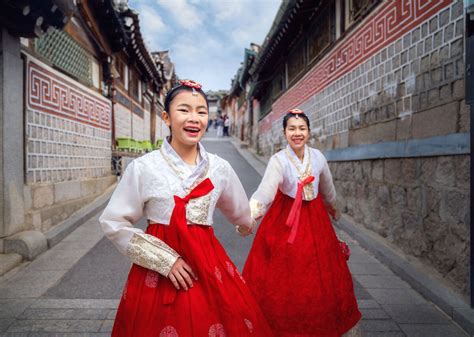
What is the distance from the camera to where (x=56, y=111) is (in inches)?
260

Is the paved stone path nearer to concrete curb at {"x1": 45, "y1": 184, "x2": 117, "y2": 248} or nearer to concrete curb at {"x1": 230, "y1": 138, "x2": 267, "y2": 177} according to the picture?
concrete curb at {"x1": 45, "y1": 184, "x2": 117, "y2": 248}

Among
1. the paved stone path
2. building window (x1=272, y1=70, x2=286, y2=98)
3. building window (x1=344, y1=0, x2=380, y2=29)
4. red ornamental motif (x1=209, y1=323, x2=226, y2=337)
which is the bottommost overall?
the paved stone path

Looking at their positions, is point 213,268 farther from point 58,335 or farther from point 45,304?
point 45,304

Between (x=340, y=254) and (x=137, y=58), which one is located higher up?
(x=137, y=58)

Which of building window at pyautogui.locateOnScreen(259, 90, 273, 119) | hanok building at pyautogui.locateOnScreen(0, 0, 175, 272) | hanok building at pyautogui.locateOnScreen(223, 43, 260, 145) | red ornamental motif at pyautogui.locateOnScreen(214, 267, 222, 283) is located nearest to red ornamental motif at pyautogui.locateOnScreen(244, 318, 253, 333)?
red ornamental motif at pyautogui.locateOnScreen(214, 267, 222, 283)

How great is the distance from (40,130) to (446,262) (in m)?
5.88

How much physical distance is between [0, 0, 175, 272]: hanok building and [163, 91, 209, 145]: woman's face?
3.58 metres

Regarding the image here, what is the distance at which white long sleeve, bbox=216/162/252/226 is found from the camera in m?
2.13

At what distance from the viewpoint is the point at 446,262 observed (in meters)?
3.83

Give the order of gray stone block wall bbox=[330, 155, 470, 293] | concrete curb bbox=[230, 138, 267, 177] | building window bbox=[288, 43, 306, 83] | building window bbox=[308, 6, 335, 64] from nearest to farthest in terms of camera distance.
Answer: gray stone block wall bbox=[330, 155, 470, 293]
building window bbox=[308, 6, 335, 64]
building window bbox=[288, 43, 306, 83]
concrete curb bbox=[230, 138, 267, 177]

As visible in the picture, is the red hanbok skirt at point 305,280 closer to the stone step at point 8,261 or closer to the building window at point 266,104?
the stone step at point 8,261

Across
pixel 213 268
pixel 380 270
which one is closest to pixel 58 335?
pixel 213 268

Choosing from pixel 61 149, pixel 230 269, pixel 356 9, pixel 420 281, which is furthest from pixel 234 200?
pixel 356 9

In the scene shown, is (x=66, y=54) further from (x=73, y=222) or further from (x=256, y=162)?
(x=256, y=162)
